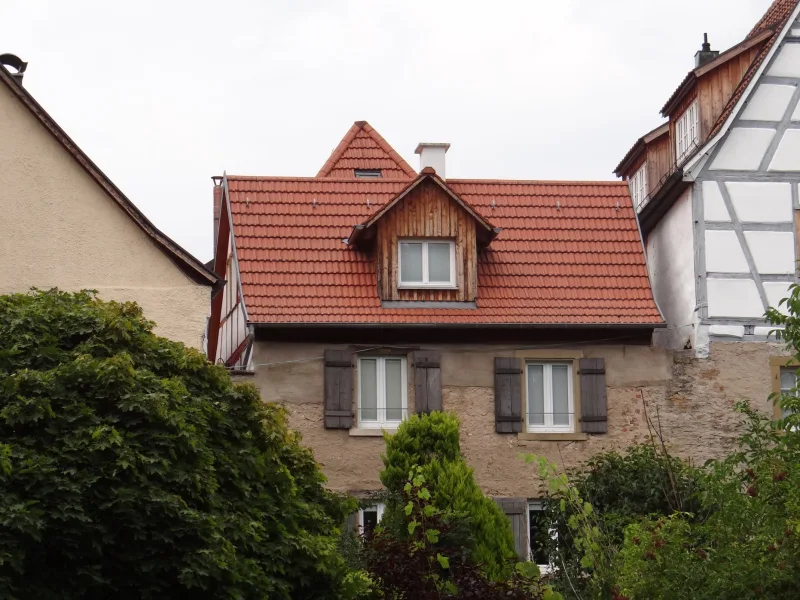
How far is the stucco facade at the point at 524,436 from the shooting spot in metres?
22.7

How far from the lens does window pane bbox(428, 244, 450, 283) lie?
23.9 meters

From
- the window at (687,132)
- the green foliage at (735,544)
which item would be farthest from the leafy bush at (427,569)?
the window at (687,132)

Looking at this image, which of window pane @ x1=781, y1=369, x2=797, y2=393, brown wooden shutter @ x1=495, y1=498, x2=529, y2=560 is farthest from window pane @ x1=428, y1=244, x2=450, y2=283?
window pane @ x1=781, y1=369, x2=797, y2=393

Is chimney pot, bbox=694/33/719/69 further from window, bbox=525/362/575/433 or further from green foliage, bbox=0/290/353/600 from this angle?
green foliage, bbox=0/290/353/600

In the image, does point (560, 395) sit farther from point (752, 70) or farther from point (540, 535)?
point (752, 70)

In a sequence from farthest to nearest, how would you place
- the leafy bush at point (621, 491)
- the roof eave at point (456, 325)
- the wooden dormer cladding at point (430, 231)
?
the wooden dormer cladding at point (430, 231) → the roof eave at point (456, 325) → the leafy bush at point (621, 491)

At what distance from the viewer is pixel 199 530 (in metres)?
12.6

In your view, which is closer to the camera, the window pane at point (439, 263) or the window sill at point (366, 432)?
the window sill at point (366, 432)

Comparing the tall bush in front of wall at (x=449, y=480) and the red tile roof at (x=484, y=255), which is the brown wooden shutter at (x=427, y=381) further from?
the tall bush in front of wall at (x=449, y=480)

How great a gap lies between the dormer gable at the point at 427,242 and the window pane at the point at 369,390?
1083 mm

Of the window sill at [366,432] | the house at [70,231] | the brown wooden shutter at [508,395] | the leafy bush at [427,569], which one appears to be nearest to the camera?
the leafy bush at [427,569]

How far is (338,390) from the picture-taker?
897 inches

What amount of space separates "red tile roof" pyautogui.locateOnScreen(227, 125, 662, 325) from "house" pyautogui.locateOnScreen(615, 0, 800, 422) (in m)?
0.87

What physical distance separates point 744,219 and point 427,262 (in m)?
5.09
